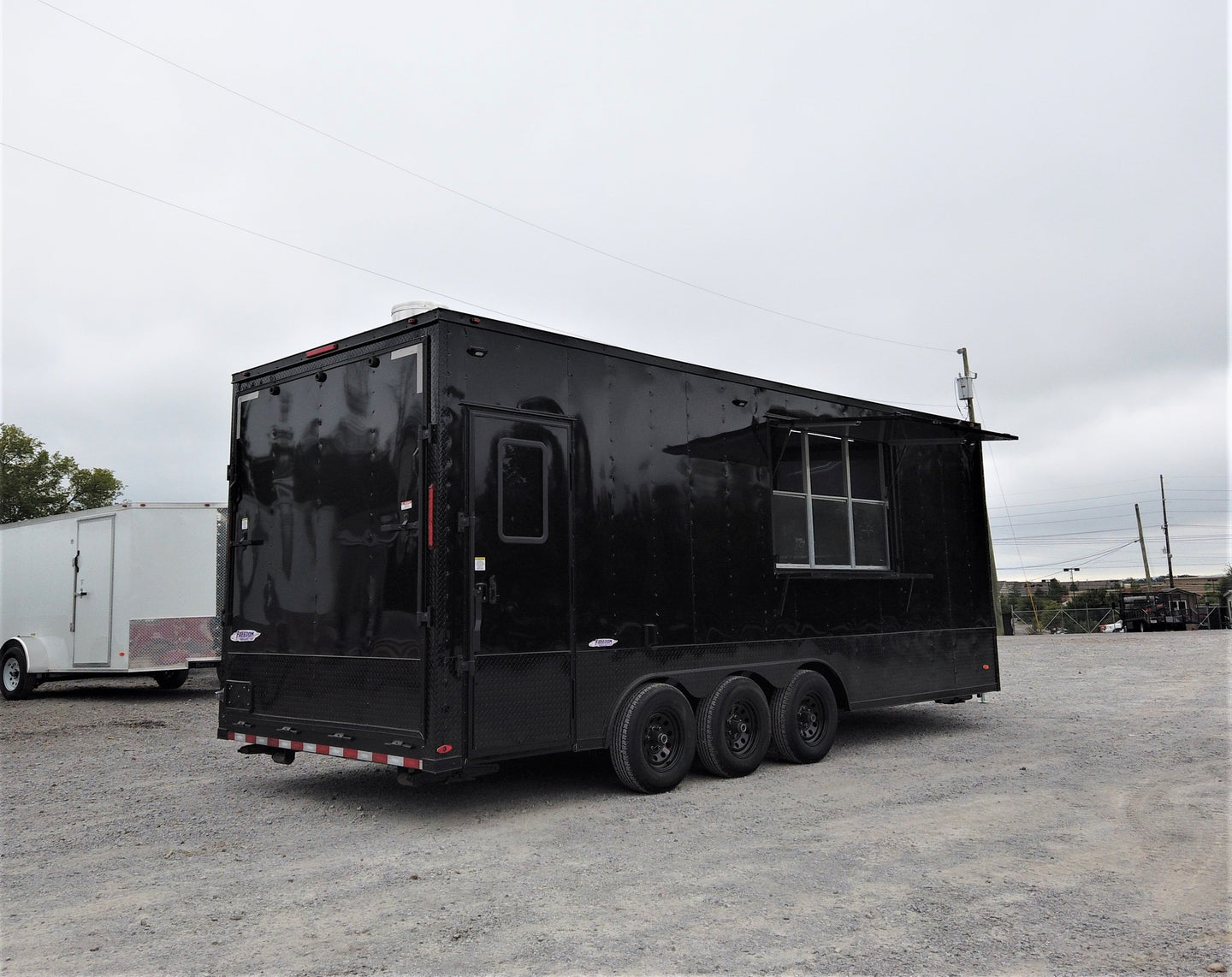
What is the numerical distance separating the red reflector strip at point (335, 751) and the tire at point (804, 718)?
3.48 metres

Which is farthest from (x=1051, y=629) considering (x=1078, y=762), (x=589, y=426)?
(x=589, y=426)

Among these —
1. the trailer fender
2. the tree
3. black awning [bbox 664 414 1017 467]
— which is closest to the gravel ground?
black awning [bbox 664 414 1017 467]

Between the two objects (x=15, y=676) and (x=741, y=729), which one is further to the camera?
(x=15, y=676)

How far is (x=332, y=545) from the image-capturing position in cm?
709

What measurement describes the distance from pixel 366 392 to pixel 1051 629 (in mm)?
44323

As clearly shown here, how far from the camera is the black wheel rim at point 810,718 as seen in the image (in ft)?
28.9

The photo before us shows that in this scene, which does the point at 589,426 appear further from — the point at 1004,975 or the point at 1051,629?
the point at 1051,629

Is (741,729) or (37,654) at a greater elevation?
(37,654)

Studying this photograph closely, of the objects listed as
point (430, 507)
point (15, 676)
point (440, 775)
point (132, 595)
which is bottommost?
point (440, 775)

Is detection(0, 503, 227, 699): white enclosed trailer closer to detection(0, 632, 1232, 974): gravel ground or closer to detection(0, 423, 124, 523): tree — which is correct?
detection(0, 632, 1232, 974): gravel ground

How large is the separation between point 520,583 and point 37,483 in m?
35.8

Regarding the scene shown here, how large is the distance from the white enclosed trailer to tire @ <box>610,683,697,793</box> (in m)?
8.89

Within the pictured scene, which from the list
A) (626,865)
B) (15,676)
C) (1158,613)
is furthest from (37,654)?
(1158,613)

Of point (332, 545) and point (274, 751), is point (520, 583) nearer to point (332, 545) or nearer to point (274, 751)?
point (332, 545)
